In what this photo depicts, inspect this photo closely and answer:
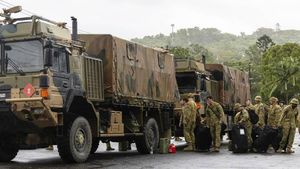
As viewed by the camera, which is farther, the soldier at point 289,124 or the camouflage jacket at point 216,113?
the camouflage jacket at point 216,113

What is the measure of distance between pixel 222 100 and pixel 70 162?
1242 cm

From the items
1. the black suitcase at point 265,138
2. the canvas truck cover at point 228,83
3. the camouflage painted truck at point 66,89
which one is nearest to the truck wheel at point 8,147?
the camouflage painted truck at point 66,89

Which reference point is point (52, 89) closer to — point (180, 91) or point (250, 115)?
point (250, 115)

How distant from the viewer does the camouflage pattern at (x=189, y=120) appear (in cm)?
1778

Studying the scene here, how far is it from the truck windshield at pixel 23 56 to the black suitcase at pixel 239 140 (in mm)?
7465

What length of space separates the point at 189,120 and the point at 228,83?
24.3ft

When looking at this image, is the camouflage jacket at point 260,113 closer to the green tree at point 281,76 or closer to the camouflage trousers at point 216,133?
the camouflage trousers at point 216,133

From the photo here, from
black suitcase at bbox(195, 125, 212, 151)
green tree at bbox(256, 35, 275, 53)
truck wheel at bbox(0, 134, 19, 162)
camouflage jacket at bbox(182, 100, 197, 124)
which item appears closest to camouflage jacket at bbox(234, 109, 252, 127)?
black suitcase at bbox(195, 125, 212, 151)

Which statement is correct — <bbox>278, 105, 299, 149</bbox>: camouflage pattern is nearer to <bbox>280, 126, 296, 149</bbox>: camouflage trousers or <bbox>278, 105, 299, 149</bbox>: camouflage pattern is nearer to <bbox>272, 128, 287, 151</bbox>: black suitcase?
<bbox>280, 126, 296, 149</bbox>: camouflage trousers

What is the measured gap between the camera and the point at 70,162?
12.5 meters

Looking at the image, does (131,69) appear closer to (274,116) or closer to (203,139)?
(203,139)

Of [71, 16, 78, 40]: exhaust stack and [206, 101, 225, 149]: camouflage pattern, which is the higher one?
[71, 16, 78, 40]: exhaust stack

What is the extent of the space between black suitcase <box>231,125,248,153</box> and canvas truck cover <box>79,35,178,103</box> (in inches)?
95.3

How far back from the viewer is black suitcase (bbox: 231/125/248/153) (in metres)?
16.8
